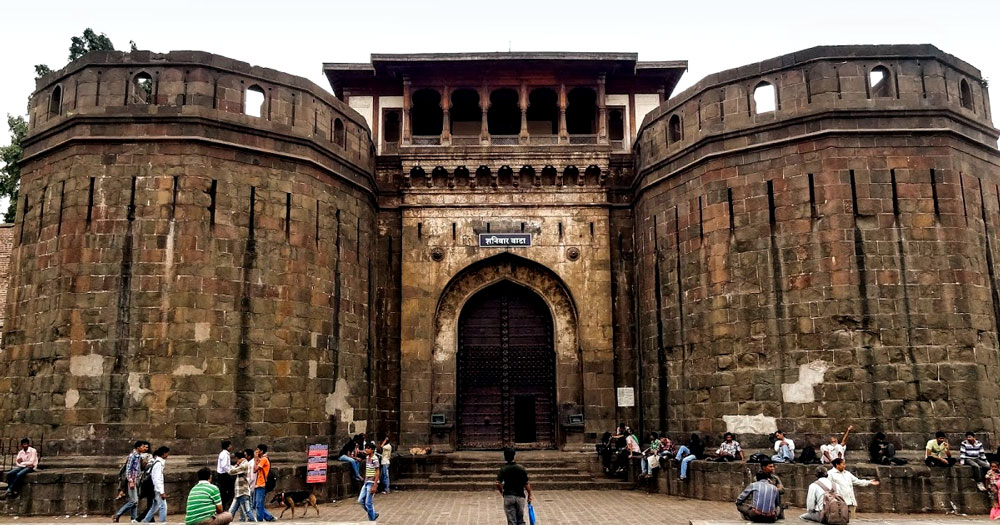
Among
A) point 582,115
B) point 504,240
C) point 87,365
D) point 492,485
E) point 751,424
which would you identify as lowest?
point 492,485

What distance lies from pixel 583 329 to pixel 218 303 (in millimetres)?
10260

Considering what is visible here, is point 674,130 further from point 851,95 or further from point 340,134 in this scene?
point 340,134

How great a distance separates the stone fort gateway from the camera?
16.4 m

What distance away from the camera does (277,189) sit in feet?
60.9

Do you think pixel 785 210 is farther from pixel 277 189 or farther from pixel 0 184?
pixel 0 184

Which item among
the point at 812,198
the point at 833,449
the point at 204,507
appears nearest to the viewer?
the point at 204,507

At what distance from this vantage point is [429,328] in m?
22.4

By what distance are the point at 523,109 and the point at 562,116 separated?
1.23 meters

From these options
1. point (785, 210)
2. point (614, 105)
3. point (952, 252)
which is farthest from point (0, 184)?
point (952, 252)

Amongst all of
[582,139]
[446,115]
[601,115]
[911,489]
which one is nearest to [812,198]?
[911,489]

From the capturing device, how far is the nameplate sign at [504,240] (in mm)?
23016

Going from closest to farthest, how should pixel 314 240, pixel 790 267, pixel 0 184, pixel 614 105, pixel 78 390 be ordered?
pixel 78 390
pixel 790 267
pixel 314 240
pixel 614 105
pixel 0 184

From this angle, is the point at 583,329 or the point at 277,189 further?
the point at 583,329

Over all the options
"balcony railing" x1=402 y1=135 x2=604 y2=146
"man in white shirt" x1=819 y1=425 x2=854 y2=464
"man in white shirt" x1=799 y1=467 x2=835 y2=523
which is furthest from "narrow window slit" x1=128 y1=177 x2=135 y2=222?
"man in white shirt" x1=819 y1=425 x2=854 y2=464
